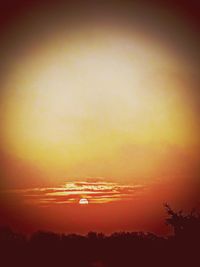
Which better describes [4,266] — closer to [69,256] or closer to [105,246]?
[69,256]

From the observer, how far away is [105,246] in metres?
32.6

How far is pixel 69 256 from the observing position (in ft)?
100

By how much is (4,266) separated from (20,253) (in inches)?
58.4

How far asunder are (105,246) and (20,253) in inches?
177

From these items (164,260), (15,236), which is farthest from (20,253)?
(164,260)

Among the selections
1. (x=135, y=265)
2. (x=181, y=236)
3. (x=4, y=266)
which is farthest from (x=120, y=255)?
(x=4, y=266)

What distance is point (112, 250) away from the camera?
105ft

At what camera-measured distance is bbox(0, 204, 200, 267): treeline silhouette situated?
98.4 ft

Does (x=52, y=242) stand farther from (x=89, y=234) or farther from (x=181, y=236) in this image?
(x=181, y=236)

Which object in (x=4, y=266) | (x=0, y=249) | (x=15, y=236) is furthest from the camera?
(x=15, y=236)

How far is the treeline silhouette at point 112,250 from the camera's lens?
2998 cm

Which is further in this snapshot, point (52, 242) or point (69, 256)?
point (52, 242)

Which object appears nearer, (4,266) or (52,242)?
(4,266)

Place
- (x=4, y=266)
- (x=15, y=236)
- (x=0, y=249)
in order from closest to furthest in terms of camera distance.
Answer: (x=4, y=266) < (x=0, y=249) < (x=15, y=236)
